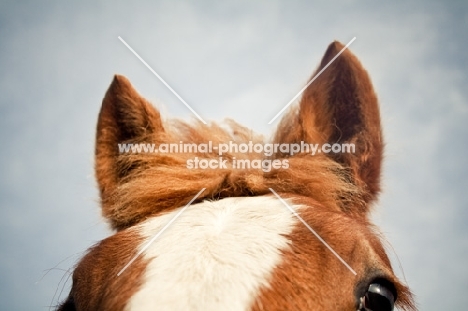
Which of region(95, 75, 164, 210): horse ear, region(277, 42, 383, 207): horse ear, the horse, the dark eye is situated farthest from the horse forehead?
region(95, 75, 164, 210): horse ear

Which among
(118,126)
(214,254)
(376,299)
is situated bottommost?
(376,299)

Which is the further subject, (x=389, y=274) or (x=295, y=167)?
(x=295, y=167)

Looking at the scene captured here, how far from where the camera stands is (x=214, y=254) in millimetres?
2182

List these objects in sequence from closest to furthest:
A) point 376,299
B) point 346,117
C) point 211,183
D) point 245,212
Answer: point 376,299 → point 245,212 → point 211,183 → point 346,117

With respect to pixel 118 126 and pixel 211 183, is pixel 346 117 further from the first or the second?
pixel 118 126

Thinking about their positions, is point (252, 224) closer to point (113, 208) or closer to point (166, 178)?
point (166, 178)

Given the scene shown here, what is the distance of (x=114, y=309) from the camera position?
6.82 feet

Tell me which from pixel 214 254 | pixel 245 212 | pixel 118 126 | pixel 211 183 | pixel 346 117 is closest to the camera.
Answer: pixel 214 254

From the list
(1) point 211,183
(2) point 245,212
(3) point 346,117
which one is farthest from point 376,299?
(3) point 346,117

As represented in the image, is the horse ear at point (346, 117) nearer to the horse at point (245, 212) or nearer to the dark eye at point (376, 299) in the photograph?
Result: the horse at point (245, 212)

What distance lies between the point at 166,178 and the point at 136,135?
2.03 feet

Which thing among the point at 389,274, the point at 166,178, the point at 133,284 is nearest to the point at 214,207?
the point at 166,178

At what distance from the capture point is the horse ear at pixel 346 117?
3.31m

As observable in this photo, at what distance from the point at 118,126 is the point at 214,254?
6.47ft
